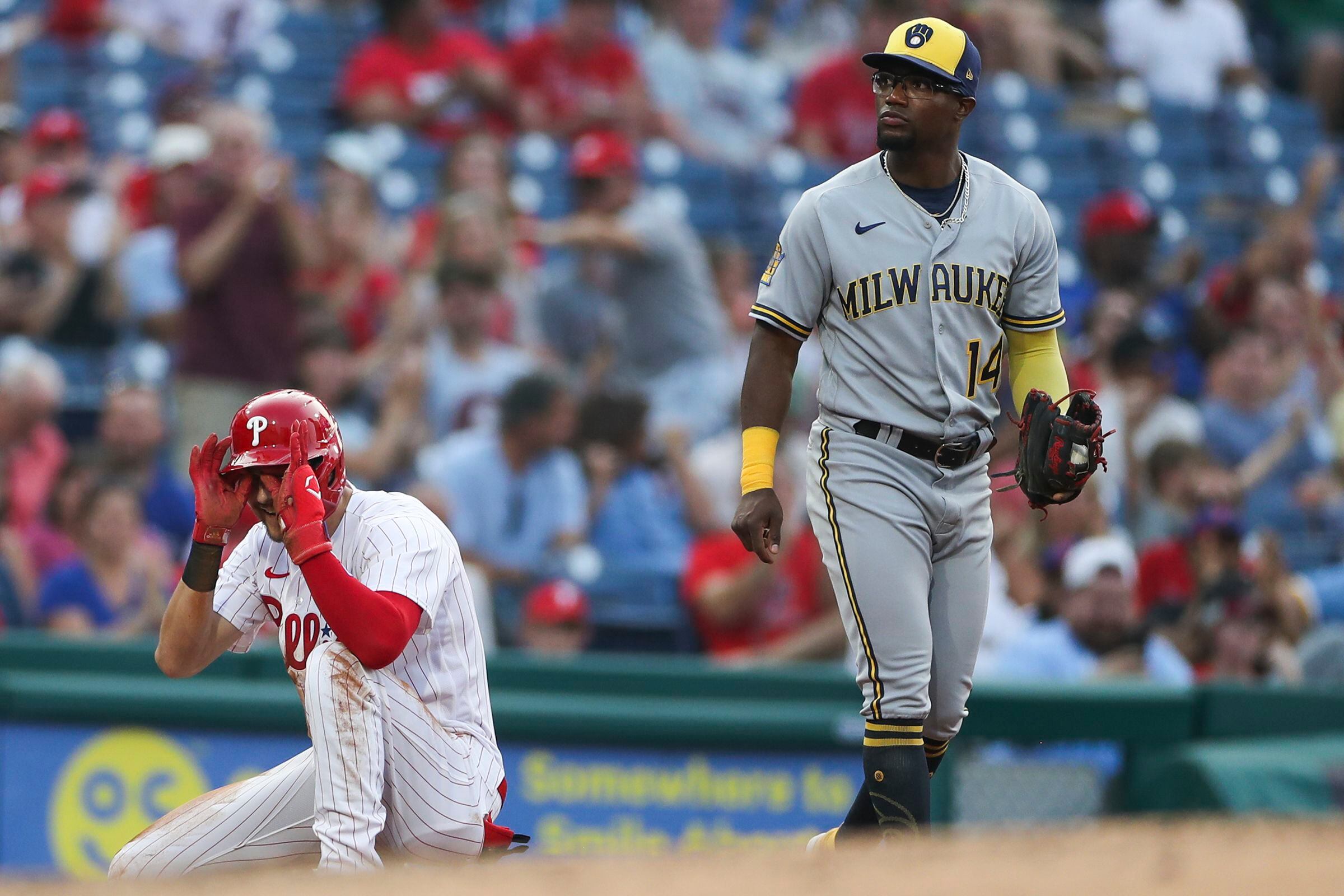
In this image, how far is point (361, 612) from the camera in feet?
11.4

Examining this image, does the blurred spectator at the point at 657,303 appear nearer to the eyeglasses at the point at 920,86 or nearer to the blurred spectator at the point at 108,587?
the blurred spectator at the point at 108,587

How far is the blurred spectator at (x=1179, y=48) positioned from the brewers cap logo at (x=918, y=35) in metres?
8.12

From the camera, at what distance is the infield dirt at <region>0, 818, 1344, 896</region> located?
2.92 metres

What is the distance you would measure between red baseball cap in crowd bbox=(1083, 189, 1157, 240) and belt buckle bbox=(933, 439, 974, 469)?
18.7ft

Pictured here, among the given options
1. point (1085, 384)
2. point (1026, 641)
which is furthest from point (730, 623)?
point (1085, 384)

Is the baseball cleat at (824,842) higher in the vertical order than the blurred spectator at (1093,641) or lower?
lower

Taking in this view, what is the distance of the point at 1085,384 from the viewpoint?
26.5 ft

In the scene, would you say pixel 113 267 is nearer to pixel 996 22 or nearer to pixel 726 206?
pixel 726 206

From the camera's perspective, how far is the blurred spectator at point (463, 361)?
7.45 metres

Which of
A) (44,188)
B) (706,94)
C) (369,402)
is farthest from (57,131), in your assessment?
(706,94)

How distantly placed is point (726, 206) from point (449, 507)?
3.29 metres

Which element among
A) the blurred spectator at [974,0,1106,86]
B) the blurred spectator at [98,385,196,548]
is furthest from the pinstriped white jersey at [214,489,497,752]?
the blurred spectator at [974,0,1106,86]

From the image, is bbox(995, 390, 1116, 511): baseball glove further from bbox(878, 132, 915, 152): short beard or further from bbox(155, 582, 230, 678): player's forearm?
bbox(155, 582, 230, 678): player's forearm

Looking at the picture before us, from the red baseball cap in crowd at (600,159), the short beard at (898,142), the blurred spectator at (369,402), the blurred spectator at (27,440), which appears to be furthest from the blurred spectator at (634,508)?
the short beard at (898,142)
